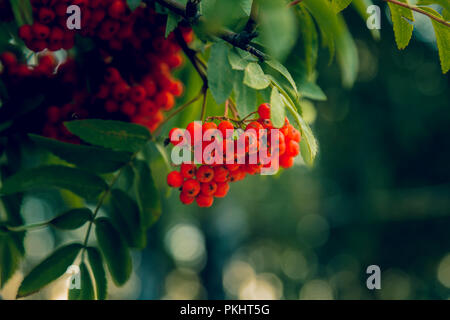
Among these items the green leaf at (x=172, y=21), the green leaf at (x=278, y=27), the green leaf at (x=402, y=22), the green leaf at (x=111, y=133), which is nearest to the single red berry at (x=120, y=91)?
the green leaf at (x=111, y=133)

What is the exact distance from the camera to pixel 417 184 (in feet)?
23.7

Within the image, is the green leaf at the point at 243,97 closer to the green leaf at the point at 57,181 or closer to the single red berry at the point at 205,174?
the single red berry at the point at 205,174

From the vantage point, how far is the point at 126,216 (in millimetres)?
1371

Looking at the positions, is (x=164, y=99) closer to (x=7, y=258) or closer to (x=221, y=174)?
(x=221, y=174)

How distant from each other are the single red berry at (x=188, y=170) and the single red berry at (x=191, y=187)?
0.06ft

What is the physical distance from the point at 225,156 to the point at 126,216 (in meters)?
0.56

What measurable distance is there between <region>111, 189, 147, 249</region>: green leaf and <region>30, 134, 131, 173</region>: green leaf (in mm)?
97

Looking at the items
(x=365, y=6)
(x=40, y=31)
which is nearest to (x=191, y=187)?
(x=40, y=31)

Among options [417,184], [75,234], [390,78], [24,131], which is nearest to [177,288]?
[75,234]

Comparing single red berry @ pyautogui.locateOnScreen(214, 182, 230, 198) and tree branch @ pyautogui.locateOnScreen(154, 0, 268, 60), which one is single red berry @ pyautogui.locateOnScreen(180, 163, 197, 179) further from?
tree branch @ pyautogui.locateOnScreen(154, 0, 268, 60)

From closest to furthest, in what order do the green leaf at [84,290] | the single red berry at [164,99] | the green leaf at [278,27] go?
the green leaf at [278,27] < the green leaf at [84,290] < the single red berry at [164,99]

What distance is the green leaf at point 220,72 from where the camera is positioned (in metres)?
0.97

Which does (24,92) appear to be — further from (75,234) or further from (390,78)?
(75,234)
